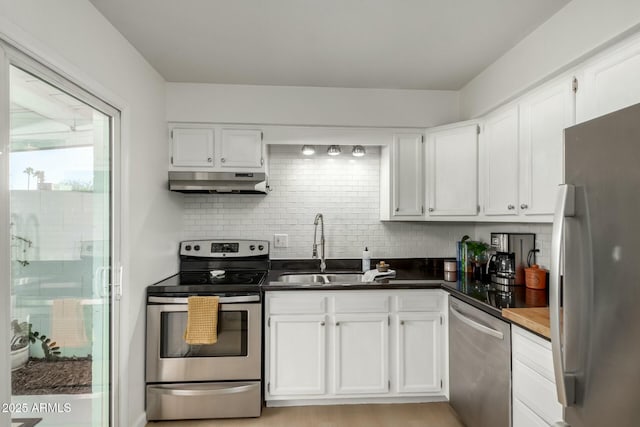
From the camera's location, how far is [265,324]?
8.58ft

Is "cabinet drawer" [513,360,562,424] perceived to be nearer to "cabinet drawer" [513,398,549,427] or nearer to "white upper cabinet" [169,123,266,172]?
→ "cabinet drawer" [513,398,549,427]

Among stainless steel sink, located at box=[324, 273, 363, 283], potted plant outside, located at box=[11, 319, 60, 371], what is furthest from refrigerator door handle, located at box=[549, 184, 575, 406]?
stainless steel sink, located at box=[324, 273, 363, 283]

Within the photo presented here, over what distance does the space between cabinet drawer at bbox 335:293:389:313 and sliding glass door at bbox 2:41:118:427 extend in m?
1.48

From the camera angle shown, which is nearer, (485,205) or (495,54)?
(495,54)

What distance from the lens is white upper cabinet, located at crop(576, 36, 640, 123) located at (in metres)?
1.46

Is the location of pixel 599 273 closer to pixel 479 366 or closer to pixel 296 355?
pixel 479 366

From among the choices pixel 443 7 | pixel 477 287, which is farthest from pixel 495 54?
pixel 477 287

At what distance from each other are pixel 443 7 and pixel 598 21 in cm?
70

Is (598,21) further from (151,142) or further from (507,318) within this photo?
(151,142)

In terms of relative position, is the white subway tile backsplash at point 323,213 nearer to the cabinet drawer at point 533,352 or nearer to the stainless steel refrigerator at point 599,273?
the cabinet drawer at point 533,352

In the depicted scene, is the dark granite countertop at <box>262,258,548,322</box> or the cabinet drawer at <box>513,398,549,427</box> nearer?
the cabinet drawer at <box>513,398,549,427</box>

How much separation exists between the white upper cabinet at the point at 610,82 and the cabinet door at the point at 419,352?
5.37 ft

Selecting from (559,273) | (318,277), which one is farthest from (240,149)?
(559,273)

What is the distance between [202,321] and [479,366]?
5.79ft
